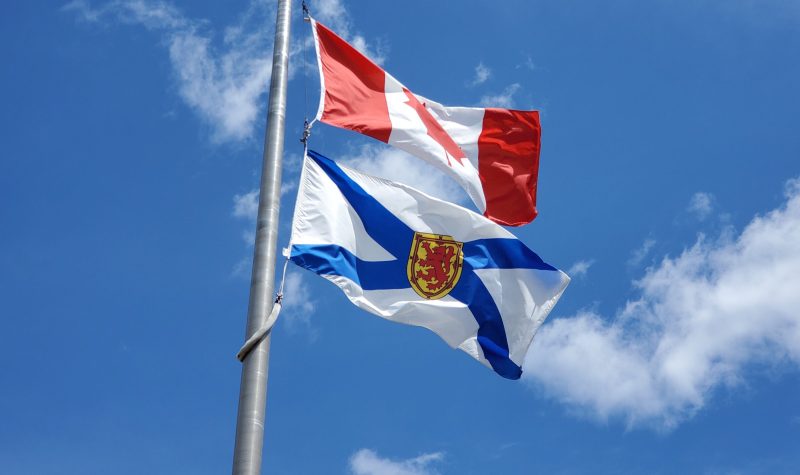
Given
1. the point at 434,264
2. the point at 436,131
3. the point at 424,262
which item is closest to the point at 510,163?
the point at 436,131

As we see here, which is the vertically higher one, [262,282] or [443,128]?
[443,128]

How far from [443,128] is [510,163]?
1698 mm

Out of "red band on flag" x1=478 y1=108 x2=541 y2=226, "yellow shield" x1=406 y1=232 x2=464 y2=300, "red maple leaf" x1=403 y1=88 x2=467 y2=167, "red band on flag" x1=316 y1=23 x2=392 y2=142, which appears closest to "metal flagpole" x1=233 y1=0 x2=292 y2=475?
"red band on flag" x1=316 y1=23 x2=392 y2=142

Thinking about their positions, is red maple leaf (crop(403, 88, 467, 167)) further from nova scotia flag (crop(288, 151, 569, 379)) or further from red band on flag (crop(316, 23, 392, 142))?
nova scotia flag (crop(288, 151, 569, 379))

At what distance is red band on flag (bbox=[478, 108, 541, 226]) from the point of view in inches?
759

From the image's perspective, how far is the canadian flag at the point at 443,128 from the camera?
55.9ft

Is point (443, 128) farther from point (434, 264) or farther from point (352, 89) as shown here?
point (434, 264)

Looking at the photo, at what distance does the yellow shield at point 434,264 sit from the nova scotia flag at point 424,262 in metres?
0.02

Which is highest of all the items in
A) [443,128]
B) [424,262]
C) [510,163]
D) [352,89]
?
[443,128]

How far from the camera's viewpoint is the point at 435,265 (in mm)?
16844

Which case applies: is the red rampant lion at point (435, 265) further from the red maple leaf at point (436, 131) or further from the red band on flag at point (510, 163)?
the red maple leaf at point (436, 131)

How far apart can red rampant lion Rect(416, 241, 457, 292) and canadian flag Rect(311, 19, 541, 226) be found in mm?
2034

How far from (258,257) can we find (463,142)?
8.82 m

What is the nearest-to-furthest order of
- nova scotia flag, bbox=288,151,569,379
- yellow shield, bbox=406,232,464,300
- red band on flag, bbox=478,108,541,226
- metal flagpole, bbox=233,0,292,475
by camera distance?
metal flagpole, bbox=233,0,292,475
nova scotia flag, bbox=288,151,569,379
yellow shield, bbox=406,232,464,300
red band on flag, bbox=478,108,541,226
